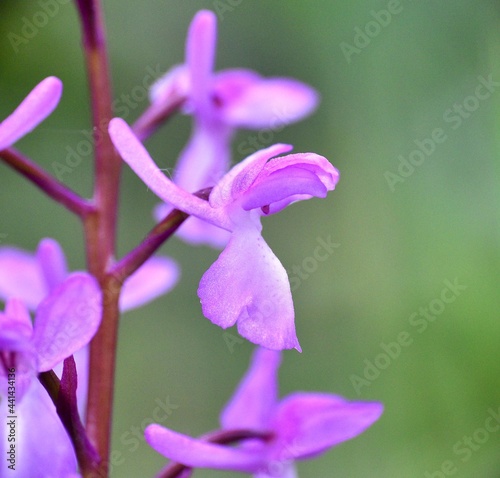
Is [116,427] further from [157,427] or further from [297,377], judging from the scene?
[157,427]

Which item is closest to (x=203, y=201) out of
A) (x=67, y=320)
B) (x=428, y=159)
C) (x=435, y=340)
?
(x=67, y=320)

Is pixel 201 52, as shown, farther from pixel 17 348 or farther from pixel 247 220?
pixel 17 348

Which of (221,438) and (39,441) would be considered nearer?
(39,441)

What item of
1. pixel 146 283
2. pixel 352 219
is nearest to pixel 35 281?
pixel 146 283

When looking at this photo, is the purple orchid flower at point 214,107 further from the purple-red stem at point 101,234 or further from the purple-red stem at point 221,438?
the purple-red stem at point 221,438

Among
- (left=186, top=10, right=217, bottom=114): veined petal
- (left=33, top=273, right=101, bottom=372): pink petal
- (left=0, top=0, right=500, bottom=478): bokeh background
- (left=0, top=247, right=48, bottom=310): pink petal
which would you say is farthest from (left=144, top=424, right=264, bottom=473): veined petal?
(left=0, top=0, right=500, bottom=478): bokeh background

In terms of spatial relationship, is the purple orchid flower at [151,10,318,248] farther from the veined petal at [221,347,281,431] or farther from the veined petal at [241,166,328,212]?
the veined petal at [241,166,328,212]

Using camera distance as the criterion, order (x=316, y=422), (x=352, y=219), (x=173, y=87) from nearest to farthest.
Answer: (x=316, y=422), (x=173, y=87), (x=352, y=219)
